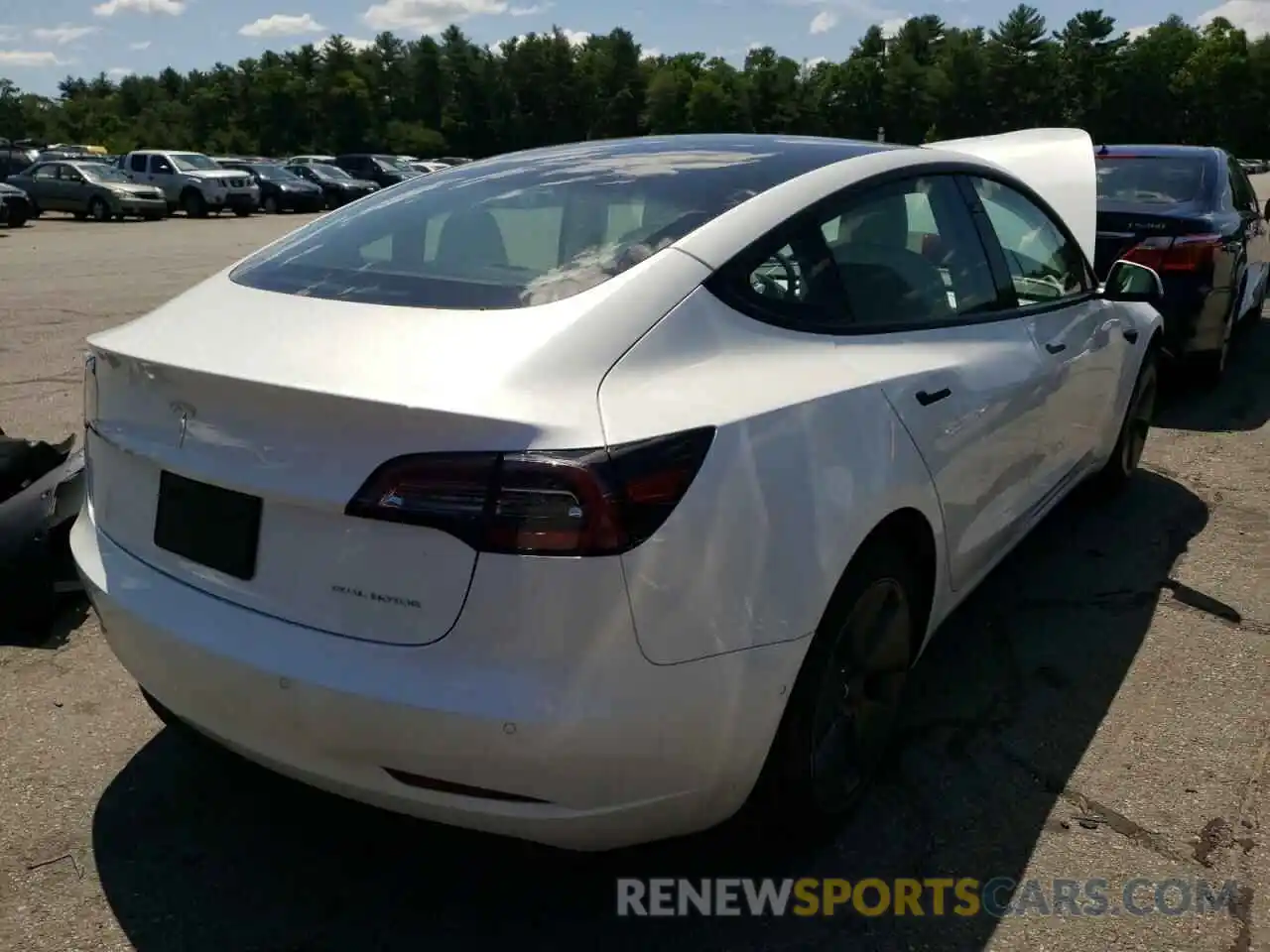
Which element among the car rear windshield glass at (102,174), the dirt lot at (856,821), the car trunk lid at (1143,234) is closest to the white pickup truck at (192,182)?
the car rear windshield glass at (102,174)

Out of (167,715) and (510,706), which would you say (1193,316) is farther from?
(167,715)

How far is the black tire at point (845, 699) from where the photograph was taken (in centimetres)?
243

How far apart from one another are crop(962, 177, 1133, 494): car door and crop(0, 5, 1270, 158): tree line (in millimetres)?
89893

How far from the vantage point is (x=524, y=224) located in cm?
281

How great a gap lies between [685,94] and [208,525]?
376ft

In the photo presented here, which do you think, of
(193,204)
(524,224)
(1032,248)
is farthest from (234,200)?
(524,224)

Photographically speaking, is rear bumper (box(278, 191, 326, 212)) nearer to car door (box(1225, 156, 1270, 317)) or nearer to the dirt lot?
car door (box(1225, 156, 1270, 317))

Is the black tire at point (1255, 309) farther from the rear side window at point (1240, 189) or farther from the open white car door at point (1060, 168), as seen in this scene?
the open white car door at point (1060, 168)

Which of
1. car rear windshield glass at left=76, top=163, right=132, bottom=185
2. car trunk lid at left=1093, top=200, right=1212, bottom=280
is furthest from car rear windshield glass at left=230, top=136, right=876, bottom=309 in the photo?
car rear windshield glass at left=76, top=163, right=132, bottom=185

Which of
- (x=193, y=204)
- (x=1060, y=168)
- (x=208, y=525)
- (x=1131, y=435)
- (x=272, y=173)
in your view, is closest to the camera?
(x=208, y=525)

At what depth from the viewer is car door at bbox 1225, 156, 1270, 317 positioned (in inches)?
298

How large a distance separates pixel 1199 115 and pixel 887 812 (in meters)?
115

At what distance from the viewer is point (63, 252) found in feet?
60.2

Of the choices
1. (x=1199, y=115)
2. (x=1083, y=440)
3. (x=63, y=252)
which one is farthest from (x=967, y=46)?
(x=1083, y=440)
